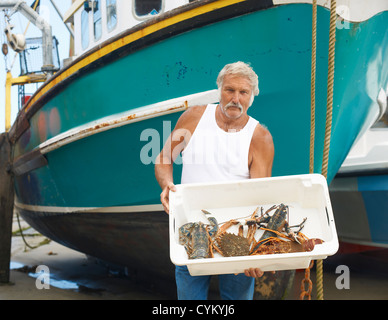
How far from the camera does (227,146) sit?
81.1 inches

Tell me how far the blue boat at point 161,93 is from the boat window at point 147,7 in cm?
1

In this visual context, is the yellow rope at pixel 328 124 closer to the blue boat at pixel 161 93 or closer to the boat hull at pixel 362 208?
the blue boat at pixel 161 93

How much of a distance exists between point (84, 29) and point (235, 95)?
10.5 feet

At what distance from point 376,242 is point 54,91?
13.1ft

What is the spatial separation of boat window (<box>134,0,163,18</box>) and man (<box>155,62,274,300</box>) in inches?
81.5

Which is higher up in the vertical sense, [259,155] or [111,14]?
[111,14]

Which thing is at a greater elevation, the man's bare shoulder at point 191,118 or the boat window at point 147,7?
the boat window at point 147,7

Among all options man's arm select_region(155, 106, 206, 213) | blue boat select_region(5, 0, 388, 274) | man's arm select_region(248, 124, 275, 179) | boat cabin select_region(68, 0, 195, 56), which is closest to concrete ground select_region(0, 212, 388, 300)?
blue boat select_region(5, 0, 388, 274)

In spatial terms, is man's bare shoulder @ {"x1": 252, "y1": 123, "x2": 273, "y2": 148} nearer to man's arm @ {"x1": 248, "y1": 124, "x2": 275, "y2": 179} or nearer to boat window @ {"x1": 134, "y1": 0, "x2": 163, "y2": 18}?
man's arm @ {"x1": 248, "y1": 124, "x2": 275, "y2": 179}

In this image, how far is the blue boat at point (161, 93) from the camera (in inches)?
120

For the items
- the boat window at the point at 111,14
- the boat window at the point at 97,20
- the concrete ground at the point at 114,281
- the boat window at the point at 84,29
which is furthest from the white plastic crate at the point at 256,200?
the boat window at the point at 84,29

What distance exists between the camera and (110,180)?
378cm

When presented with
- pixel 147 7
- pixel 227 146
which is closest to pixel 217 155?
pixel 227 146

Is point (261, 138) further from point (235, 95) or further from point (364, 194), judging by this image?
point (364, 194)
